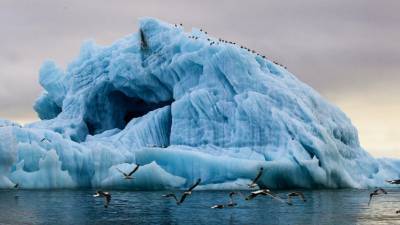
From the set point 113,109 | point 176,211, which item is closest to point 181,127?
point 113,109

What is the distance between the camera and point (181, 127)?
5134 centimetres

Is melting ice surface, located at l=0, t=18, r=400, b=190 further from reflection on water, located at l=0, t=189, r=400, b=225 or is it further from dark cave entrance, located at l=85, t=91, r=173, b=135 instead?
reflection on water, located at l=0, t=189, r=400, b=225

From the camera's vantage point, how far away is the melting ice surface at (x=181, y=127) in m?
44.9

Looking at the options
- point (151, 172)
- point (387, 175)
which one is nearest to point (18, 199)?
point (151, 172)

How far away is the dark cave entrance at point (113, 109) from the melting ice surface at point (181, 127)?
11 cm

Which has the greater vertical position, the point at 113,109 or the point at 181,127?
the point at 113,109

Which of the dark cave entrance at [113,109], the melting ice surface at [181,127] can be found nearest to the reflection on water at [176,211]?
the melting ice surface at [181,127]

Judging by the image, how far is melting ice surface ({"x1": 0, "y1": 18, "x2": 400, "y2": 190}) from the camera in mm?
44906

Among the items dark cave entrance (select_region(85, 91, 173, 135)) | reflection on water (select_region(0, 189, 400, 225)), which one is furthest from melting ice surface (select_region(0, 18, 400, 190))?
reflection on water (select_region(0, 189, 400, 225))

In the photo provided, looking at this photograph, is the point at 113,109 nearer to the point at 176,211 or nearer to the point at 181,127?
the point at 181,127

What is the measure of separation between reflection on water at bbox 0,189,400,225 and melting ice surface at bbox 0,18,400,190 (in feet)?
13.3

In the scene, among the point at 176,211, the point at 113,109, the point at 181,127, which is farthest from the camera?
the point at 113,109

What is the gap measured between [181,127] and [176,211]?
67.3ft

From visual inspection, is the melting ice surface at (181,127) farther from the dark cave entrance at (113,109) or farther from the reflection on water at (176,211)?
the reflection on water at (176,211)
